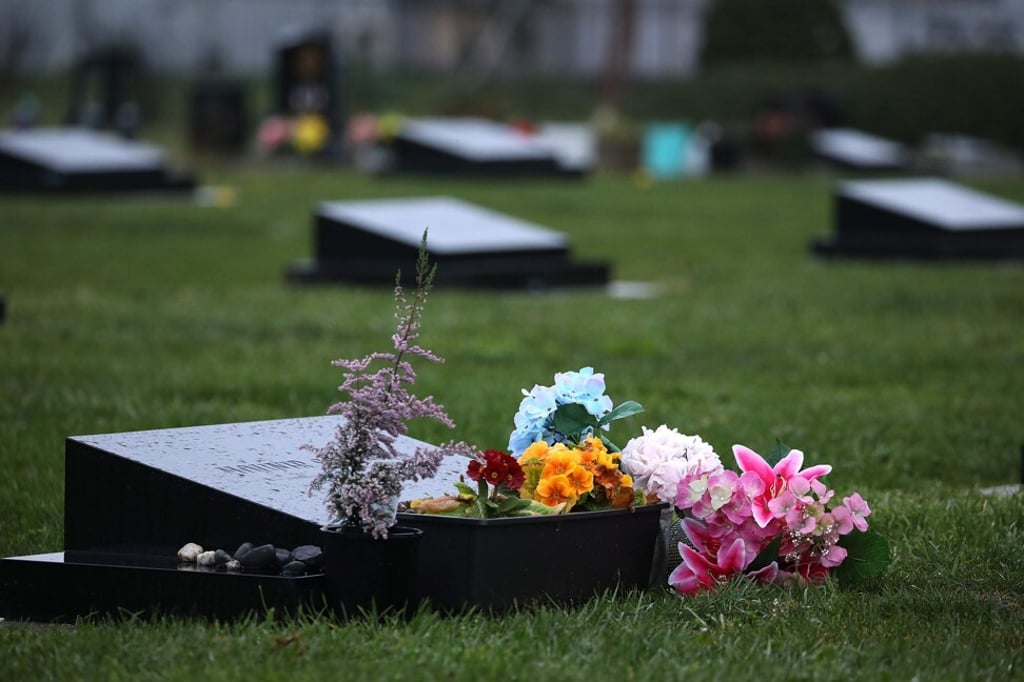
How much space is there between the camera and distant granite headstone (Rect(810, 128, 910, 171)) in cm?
3559

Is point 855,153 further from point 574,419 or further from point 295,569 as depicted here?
point 295,569

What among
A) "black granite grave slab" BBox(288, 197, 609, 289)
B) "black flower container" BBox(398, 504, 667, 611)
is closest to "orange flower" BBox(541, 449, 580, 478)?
"black flower container" BBox(398, 504, 667, 611)

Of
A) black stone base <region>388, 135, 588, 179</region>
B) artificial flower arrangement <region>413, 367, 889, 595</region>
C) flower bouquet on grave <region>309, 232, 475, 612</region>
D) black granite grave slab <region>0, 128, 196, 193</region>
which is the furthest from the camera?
black stone base <region>388, 135, 588, 179</region>

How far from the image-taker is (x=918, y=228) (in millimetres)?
17422

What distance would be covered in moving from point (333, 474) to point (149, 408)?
4.02m

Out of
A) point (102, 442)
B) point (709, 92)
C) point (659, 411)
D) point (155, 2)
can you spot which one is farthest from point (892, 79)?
point (102, 442)

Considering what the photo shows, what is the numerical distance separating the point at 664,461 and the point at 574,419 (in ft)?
0.89

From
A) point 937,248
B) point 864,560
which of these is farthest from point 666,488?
point 937,248

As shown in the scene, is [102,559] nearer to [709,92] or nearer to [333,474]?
[333,474]

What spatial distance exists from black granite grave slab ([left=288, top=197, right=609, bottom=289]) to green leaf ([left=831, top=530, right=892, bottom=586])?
8852mm

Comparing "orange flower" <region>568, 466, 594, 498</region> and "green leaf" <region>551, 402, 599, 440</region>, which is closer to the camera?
"orange flower" <region>568, 466, 594, 498</region>

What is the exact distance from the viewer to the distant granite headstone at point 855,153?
35594 mm

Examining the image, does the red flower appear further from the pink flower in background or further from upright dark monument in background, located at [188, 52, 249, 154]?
upright dark monument in background, located at [188, 52, 249, 154]

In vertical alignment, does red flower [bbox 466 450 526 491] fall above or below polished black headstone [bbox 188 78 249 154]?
above
